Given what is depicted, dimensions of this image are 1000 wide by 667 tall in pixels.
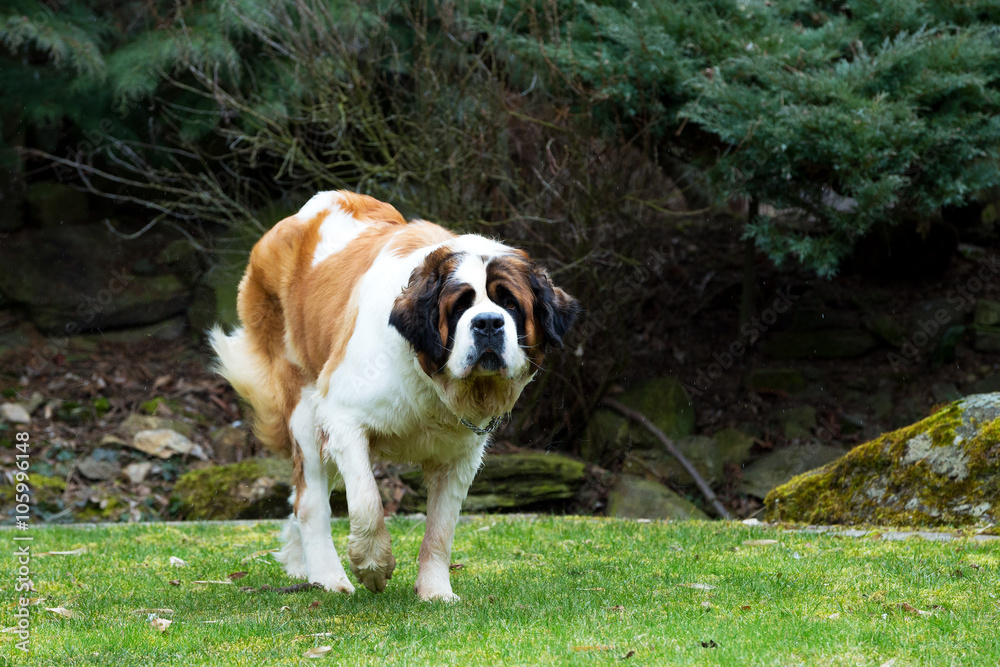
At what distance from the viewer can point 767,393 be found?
11602mm

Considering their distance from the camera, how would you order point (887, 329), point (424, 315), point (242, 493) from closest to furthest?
point (424, 315) → point (242, 493) → point (887, 329)

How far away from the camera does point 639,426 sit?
35.1 feet

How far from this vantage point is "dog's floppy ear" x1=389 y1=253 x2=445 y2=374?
167 inches

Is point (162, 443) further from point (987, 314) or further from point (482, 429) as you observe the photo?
point (987, 314)

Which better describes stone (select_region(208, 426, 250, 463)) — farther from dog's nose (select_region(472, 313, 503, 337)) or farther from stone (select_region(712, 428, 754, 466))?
dog's nose (select_region(472, 313, 503, 337))

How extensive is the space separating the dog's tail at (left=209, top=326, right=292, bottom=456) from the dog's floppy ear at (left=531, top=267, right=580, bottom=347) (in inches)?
72.5

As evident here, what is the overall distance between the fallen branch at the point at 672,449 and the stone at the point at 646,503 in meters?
0.40

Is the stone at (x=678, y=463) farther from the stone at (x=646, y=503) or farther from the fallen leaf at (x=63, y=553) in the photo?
the fallen leaf at (x=63, y=553)

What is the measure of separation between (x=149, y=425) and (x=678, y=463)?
5.67 meters

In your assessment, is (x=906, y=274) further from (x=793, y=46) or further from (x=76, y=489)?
(x=76, y=489)

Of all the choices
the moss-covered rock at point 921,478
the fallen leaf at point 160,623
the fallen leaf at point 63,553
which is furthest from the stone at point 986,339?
Answer: the fallen leaf at point 160,623

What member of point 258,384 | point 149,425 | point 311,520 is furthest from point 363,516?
point 149,425

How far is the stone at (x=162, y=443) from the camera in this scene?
416 inches

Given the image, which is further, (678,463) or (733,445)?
(733,445)
